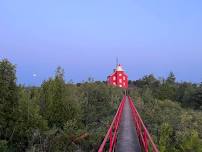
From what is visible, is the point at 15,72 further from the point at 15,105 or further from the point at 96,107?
the point at 96,107

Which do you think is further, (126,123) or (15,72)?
(15,72)

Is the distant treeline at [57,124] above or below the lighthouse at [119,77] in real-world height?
below

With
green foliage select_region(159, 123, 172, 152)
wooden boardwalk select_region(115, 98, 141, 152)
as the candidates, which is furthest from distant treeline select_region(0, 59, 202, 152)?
wooden boardwalk select_region(115, 98, 141, 152)

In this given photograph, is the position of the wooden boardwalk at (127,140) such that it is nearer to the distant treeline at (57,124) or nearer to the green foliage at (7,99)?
the distant treeline at (57,124)

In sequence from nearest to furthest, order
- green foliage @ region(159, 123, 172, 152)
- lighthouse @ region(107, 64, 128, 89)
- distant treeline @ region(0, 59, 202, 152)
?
green foliage @ region(159, 123, 172, 152)
distant treeline @ region(0, 59, 202, 152)
lighthouse @ region(107, 64, 128, 89)

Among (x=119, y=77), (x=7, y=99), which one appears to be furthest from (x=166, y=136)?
(x=119, y=77)

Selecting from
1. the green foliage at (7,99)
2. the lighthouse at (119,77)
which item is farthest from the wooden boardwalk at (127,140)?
the lighthouse at (119,77)

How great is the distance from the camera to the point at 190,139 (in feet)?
53.4

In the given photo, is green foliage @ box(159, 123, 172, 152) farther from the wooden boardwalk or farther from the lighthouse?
the lighthouse

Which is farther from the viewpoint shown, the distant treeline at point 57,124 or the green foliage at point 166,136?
the distant treeline at point 57,124

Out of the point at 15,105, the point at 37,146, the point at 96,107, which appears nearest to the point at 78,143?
the point at 37,146

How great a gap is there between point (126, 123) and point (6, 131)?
22.2 feet

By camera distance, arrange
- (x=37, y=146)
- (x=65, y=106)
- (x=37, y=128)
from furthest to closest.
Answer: (x=65, y=106)
(x=37, y=128)
(x=37, y=146)

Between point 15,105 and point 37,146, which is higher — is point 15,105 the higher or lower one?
the higher one
